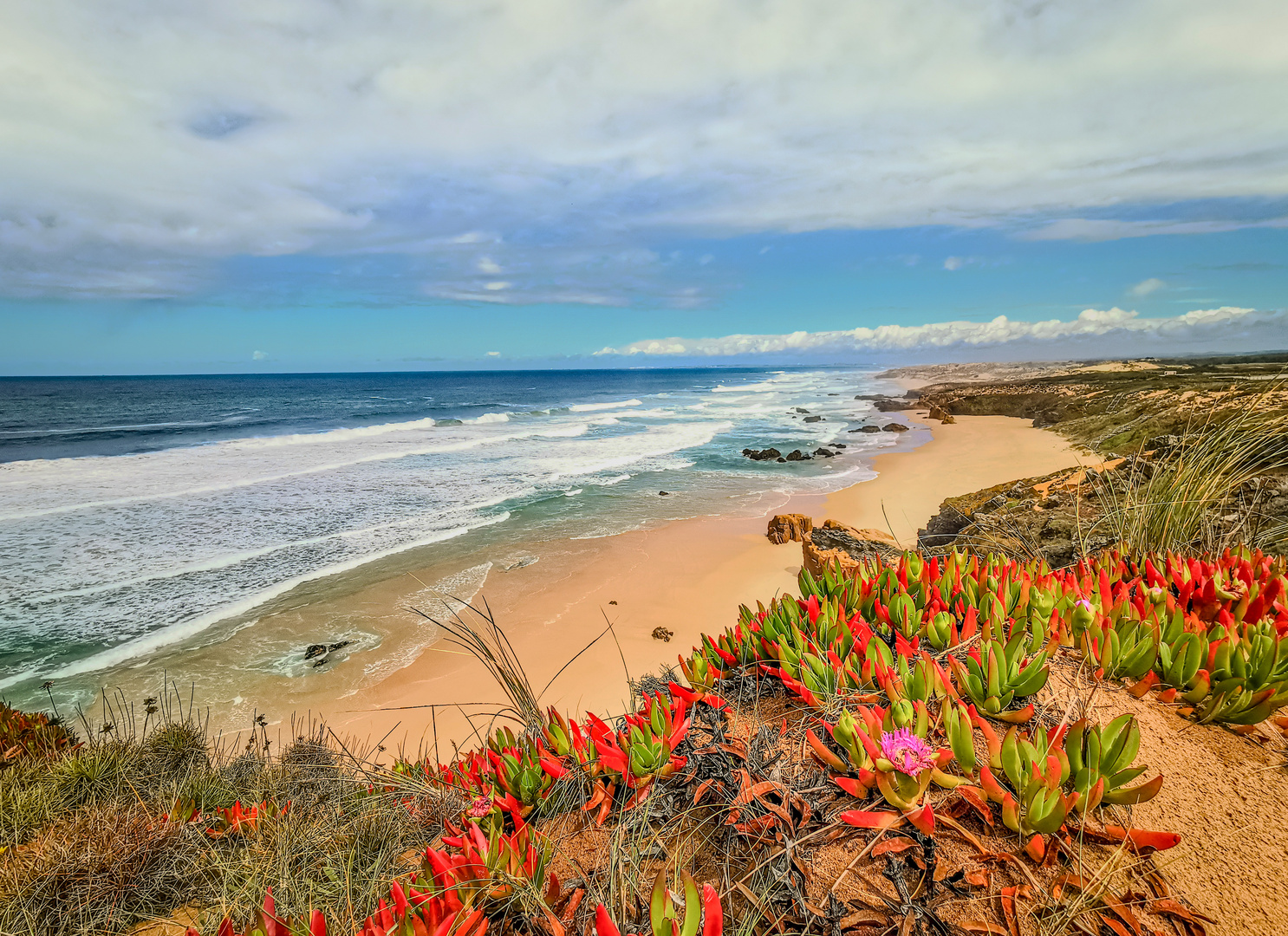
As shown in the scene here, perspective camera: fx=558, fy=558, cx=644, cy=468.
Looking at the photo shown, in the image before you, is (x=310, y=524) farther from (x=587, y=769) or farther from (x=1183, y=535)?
(x=1183, y=535)

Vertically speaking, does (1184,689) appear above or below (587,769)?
above

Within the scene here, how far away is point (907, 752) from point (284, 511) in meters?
16.1

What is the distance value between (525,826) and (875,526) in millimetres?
11071

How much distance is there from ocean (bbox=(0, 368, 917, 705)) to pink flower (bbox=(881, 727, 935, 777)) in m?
6.98

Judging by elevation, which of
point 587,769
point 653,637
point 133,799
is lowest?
point 653,637

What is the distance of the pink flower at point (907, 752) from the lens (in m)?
1.64

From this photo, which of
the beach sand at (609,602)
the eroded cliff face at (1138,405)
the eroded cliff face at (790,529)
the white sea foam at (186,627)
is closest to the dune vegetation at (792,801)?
the beach sand at (609,602)

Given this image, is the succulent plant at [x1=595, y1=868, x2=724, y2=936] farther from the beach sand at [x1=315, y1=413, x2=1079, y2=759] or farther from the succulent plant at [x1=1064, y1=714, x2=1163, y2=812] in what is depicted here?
the beach sand at [x1=315, y1=413, x2=1079, y2=759]

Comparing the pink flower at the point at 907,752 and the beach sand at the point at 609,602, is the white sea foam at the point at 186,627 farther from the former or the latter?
the pink flower at the point at 907,752

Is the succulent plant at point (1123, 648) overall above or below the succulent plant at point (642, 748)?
above

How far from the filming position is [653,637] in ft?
24.6

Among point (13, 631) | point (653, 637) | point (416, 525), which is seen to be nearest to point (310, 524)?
point (416, 525)

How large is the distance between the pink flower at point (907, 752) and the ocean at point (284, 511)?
698 centimetres

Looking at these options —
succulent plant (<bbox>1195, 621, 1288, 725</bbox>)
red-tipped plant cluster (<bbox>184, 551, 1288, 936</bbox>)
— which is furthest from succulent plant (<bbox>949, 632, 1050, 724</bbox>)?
succulent plant (<bbox>1195, 621, 1288, 725</bbox>)
